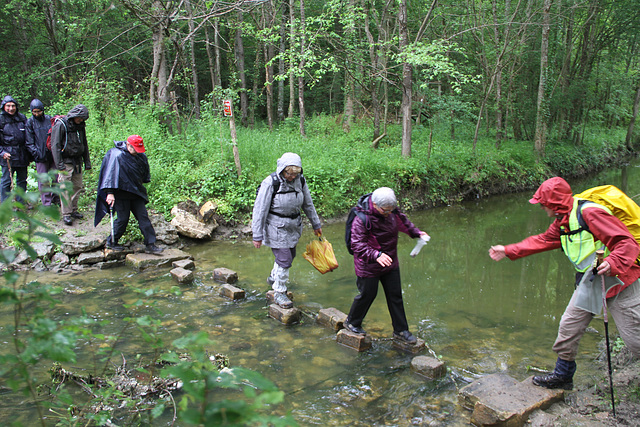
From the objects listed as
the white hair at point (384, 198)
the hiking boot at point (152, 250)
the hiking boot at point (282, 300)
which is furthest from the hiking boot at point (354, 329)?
the hiking boot at point (152, 250)

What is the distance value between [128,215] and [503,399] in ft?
22.8

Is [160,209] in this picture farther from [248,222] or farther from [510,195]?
[510,195]

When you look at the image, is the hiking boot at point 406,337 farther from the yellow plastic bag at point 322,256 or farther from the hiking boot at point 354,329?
the yellow plastic bag at point 322,256

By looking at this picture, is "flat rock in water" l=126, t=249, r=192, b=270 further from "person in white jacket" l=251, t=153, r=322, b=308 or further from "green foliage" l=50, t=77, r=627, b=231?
"person in white jacket" l=251, t=153, r=322, b=308

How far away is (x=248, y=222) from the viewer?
1026 centimetres

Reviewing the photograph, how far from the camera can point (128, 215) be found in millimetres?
8047

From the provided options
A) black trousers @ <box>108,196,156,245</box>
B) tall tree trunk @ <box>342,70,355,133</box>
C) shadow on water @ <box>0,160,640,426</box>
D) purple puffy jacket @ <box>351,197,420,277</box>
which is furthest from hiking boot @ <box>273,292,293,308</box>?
tall tree trunk @ <box>342,70,355,133</box>

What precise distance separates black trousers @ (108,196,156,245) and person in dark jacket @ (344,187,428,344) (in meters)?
4.75

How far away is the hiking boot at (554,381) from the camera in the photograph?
4.12 metres

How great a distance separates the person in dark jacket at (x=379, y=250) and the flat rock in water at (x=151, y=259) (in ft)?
13.9

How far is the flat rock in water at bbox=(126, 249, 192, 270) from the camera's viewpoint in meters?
7.74

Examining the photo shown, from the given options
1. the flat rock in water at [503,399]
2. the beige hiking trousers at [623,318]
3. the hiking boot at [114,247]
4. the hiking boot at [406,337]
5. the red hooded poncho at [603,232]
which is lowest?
the hiking boot at [406,337]

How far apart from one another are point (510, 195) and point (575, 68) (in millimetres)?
10920

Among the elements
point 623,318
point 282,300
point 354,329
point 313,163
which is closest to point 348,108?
point 313,163
